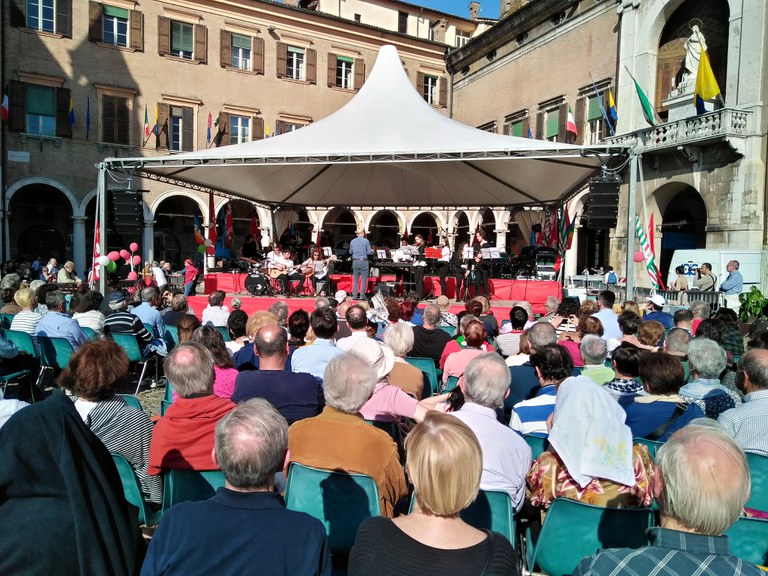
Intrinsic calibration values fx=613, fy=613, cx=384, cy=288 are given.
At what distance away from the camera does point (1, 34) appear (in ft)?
60.3

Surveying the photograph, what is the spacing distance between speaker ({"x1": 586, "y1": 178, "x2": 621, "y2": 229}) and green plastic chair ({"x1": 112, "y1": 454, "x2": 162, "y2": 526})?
7426 millimetres

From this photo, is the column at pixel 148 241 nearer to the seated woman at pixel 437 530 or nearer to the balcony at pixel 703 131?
the balcony at pixel 703 131

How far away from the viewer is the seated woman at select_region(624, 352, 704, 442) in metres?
3.09

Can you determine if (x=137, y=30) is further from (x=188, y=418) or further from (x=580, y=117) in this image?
(x=188, y=418)

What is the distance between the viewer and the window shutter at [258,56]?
75.4ft

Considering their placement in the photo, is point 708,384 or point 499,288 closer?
point 708,384

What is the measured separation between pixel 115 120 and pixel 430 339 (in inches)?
740

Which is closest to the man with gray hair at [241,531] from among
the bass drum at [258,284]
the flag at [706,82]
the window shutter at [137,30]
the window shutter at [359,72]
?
the bass drum at [258,284]

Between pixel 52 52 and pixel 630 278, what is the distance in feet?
62.6

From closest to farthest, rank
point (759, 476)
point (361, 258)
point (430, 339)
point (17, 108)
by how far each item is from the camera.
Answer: point (759, 476), point (430, 339), point (361, 258), point (17, 108)

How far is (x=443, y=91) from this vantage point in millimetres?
27844

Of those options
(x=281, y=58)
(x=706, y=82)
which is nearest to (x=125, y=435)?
(x=706, y=82)

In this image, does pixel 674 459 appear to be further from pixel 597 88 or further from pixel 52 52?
pixel 52 52

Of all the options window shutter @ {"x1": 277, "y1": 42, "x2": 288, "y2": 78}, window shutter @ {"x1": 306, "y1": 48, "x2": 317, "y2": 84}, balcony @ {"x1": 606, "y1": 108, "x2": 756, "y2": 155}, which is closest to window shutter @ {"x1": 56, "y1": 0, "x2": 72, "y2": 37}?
window shutter @ {"x1": 277, "y1": 42, "x2": 288, "y2": 78}
